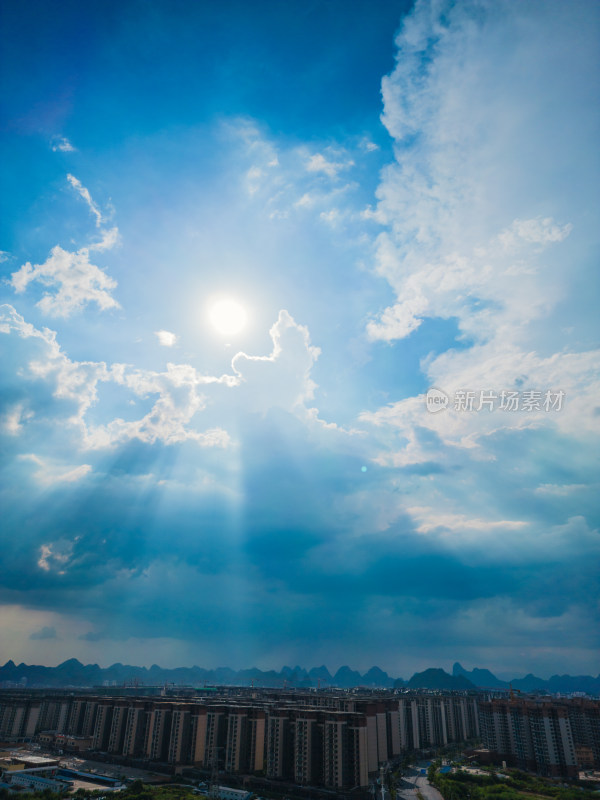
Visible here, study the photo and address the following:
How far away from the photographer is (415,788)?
40.1 m

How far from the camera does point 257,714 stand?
4084 cm

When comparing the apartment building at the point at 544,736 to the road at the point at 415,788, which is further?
the apartment building at the point at 544,736

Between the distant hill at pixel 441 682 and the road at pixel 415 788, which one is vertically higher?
the road at pixel 415 788

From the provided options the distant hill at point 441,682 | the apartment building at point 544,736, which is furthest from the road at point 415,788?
the distant hill at point 441,682

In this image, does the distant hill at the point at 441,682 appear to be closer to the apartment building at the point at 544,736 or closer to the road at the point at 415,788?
the apartment building at the point at 544,736

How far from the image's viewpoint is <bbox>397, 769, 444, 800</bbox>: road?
37.3 m

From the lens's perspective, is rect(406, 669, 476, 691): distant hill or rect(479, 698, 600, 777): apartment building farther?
rect(406, 669, 476, 691): distant hill

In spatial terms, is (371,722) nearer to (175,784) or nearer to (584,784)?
(175,784)

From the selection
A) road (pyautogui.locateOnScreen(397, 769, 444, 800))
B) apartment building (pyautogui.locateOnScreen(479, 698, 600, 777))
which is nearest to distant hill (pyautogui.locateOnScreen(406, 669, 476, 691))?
apartment building (pyautogui.locateOnScreen(479, 698, 600, 777))

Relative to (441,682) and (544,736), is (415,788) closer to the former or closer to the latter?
(544,736)

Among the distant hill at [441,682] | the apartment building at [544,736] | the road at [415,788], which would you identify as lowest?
the distant hill at [441,682]

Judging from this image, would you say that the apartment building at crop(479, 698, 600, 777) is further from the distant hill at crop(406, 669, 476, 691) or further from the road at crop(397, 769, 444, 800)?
the distant hill at crop(406, 669, 476, 691)

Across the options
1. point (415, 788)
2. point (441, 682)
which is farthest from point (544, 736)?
point (441, 682)

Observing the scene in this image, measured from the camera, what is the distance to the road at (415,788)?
122 feet
